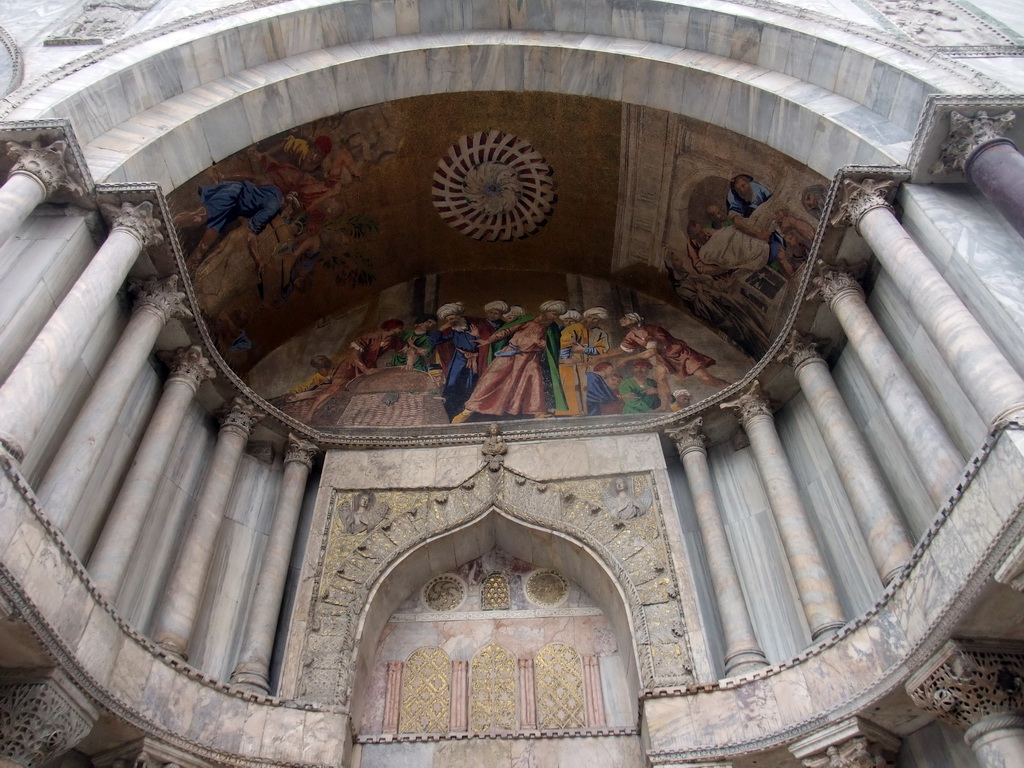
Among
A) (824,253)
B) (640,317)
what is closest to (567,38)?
(640,317)

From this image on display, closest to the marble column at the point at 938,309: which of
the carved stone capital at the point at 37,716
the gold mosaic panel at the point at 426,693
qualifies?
the gold mosaic panel at the point at 426,693

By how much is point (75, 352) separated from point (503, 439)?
4.10m

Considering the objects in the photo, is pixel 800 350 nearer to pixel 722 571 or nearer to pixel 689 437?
pixel 689 437

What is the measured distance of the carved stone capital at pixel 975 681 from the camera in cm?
443

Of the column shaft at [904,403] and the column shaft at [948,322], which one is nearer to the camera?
the column shaft at [948,322]

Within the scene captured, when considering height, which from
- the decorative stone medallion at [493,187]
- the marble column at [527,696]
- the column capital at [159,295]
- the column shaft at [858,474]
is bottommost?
the marble column at [527,696]

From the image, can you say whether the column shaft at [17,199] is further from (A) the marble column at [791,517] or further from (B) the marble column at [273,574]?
(A) the marble column at [791,517]

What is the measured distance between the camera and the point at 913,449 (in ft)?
18.6

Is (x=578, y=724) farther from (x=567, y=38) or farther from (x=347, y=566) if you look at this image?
(x=567, y=38)

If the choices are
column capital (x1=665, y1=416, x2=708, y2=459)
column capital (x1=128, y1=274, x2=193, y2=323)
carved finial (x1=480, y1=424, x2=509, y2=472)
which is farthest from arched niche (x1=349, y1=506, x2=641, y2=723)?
column capital (x1=128, y1=274, x2=193, y2=323)

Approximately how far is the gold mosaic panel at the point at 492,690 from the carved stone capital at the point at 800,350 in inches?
146

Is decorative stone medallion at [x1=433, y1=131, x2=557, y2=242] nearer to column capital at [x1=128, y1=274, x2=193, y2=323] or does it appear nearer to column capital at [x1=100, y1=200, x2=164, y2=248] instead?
column capital at [x1=128, y1=274, x2=193, y2=323]

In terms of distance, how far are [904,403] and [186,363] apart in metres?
5.95

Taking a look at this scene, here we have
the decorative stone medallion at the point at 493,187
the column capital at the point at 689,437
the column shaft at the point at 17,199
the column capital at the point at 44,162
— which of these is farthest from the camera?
the decorative stone medallion at the point at 493,187
